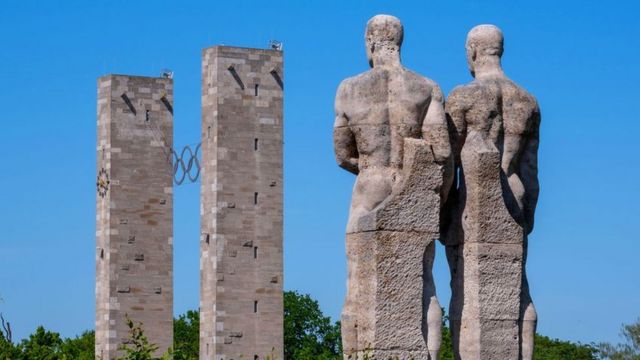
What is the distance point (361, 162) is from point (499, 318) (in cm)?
242

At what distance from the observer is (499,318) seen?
78.7 feet

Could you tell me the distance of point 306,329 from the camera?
8831 cm

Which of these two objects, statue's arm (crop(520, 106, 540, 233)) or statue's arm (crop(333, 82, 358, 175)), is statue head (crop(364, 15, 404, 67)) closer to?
statue's arm (crop(333, 82, 358, 175))

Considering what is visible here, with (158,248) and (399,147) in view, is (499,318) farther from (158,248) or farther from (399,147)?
(158,248)

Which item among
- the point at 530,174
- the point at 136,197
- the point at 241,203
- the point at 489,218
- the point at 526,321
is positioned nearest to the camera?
the point at 489,218

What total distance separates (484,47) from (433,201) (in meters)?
2.26

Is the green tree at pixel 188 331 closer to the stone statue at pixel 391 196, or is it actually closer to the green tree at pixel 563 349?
the green tree at pixel 563 349

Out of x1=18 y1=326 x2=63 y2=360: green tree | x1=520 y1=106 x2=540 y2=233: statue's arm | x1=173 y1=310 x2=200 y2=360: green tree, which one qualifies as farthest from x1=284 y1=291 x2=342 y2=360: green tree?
x1=520 y1=106 x2=540 y2=233: statue's arm

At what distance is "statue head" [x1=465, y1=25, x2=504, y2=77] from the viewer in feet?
80.5

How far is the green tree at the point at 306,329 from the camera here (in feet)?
282

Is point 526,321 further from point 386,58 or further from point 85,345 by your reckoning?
point 85,345

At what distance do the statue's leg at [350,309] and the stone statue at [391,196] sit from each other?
0.4 inches

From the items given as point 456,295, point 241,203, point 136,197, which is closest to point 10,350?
point 456,295

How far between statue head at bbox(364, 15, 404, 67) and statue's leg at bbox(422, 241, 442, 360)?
2225 millimetres
